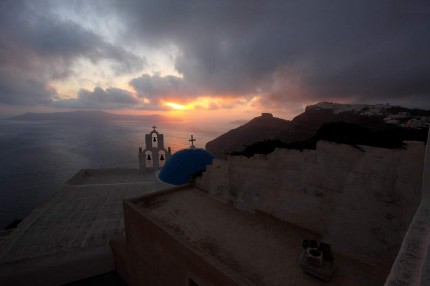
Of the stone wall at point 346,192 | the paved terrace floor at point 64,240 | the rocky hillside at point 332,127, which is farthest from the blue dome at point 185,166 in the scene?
the stone wall at point 346,192

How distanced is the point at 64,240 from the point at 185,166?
7.26m

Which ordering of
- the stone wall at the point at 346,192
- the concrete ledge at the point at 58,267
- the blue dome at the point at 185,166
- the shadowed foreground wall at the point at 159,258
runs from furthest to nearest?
1. the blue dome at the point at 185,166
2. the concrete ledge at the point at 58,267
3. the shadowed foreground wall at the point at 159,258
4. the stone wall at the point at 346,192

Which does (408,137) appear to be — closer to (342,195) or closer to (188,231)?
(342,195)

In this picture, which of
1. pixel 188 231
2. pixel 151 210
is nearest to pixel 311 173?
pixel 188 231

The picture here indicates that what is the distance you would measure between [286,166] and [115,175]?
78.6ft

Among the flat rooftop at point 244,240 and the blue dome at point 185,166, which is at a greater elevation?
the blue dome at point 185,166

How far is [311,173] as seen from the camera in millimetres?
5941

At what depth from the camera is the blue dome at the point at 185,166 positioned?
12.2 m

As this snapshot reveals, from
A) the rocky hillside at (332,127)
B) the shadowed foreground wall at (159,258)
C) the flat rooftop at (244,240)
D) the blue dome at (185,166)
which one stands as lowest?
the shadowed foreground wall at (159,258)

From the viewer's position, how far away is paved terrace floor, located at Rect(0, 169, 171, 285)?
912 cm

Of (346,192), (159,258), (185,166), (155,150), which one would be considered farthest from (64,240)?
(155,150)

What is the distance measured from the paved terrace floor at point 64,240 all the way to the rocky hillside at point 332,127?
8392 millimetres

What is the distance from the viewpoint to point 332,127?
6398 millimetres

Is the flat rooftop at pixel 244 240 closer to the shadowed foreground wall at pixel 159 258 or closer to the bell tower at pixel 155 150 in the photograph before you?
the shadowed foreground wall at pixel 159 258
